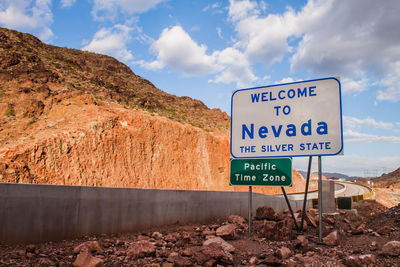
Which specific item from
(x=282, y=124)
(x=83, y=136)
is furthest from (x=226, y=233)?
(x=83, y=136)

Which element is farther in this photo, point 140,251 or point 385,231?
point 385,231

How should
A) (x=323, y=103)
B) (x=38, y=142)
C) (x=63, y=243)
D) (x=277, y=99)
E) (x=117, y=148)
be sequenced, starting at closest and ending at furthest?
(x=63, y=243) < (x=323, y=103) < (x=277, y=99) < (x=38, y=142) < (x=117, y=148)

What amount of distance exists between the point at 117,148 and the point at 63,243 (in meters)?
19.5

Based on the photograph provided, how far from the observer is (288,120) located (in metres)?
7.39

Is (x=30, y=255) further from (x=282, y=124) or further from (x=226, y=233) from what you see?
(x=282, y=124)

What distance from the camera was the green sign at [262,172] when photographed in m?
7.30

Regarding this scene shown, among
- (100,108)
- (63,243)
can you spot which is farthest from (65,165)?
(63,243)

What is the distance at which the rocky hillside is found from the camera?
786 inches

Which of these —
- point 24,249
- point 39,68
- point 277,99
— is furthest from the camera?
point 39,68

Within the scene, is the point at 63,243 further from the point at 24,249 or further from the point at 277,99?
the point at 277,99

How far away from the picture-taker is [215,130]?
125ft

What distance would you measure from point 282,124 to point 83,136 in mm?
18153

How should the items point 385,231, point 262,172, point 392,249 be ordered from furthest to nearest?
1. point 262,172
2. point 385,231
3. point 392,249

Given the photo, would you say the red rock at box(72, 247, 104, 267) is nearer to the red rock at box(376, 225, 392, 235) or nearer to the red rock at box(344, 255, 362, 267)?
the red rock at box(344, 255, 362, 267)
